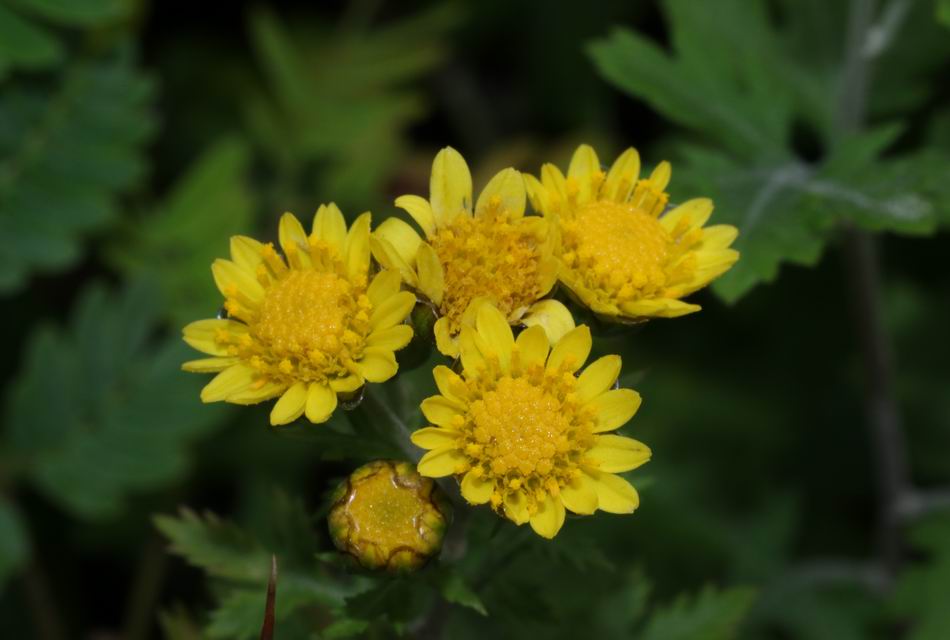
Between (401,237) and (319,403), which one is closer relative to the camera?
(319,403)

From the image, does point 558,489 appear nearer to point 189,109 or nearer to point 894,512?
point 894,512

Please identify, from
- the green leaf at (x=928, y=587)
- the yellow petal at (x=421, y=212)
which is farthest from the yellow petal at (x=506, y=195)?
the green leaf at (x=928, y=587)

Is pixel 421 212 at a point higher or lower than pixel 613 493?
higher

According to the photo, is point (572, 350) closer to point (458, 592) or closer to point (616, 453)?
point (616, 453)

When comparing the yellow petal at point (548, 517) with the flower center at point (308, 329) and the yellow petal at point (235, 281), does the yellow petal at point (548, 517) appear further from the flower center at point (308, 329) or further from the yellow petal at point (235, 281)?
the yellow petal at point (235, 281)

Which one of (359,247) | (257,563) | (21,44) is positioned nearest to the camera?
(359,247)

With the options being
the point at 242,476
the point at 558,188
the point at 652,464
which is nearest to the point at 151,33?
the point at 242,476

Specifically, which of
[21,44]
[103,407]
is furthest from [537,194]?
[103,407]
